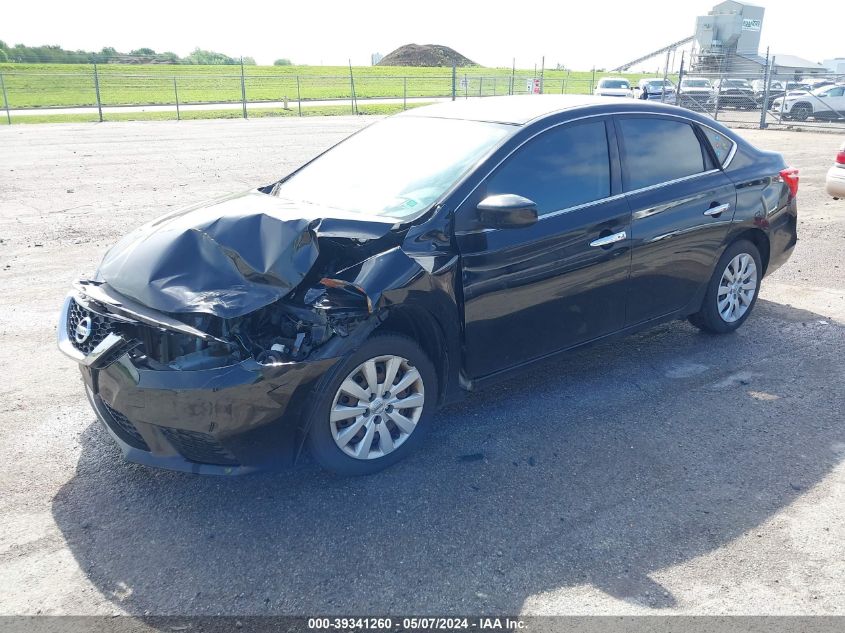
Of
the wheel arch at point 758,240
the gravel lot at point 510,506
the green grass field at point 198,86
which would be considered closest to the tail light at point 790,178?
the wheel arch at point 758,240

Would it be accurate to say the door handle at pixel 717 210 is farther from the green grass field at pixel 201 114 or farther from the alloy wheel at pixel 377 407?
the green grass field at pixel 201 114

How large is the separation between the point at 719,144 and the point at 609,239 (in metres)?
1.61

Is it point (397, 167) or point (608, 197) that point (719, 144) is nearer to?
point (608, 197)

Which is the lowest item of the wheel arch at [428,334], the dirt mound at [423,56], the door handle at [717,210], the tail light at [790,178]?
the wheel arch at [428,334]

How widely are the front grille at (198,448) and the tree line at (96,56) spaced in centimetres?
5909

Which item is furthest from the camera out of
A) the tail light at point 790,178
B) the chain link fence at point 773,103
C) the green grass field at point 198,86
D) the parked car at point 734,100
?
the green grass field at point 198,86

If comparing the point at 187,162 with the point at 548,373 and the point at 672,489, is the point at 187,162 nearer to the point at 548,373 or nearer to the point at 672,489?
the point at 548,373

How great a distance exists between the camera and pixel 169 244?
372 centimetres

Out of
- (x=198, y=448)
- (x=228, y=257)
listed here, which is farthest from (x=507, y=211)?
(x=198, y=448)

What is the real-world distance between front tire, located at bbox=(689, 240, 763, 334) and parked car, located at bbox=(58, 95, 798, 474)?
21 centimetres

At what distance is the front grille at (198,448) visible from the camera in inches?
128

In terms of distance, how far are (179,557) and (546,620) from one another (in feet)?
5.13

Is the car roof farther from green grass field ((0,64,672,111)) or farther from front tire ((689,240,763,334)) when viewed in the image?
green grass field ((0,64,672,111))

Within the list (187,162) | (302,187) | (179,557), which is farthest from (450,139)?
(187,162)
